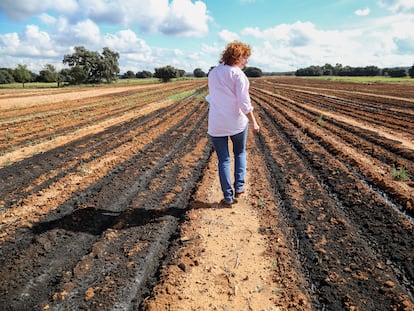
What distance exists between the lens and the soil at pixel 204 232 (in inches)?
99.4

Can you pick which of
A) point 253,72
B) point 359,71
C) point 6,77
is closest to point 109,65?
point 6,77

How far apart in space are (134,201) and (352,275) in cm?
296

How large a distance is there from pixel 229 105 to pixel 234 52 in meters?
0.66

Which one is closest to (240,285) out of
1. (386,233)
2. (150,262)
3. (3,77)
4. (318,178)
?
(150,262)

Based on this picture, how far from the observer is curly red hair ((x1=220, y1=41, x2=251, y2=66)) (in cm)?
370

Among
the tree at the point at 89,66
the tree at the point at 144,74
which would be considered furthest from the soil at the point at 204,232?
the tree at the point at 144,74

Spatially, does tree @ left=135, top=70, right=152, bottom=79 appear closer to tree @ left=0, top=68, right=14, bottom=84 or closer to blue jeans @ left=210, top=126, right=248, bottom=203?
tree @ left=0, top=68, right=14, bottom=84

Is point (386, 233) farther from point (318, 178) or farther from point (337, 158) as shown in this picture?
point (337, 158)

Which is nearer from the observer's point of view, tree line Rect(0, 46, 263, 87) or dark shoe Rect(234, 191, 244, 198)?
dark shoe Rect(234, 191, 244, 198)

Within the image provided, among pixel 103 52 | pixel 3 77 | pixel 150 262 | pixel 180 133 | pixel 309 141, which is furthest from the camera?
pixel 3 77

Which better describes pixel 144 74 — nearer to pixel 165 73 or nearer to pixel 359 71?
pixel 165 73

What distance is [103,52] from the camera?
64375 millimetres

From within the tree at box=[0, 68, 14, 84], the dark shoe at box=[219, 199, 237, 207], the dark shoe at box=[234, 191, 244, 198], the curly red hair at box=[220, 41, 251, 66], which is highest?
the tree at box=[0, 68, 14, 84]

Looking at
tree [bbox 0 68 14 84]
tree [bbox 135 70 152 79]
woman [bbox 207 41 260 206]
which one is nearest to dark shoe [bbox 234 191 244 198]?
woman [bbox 207 41 260 206]
